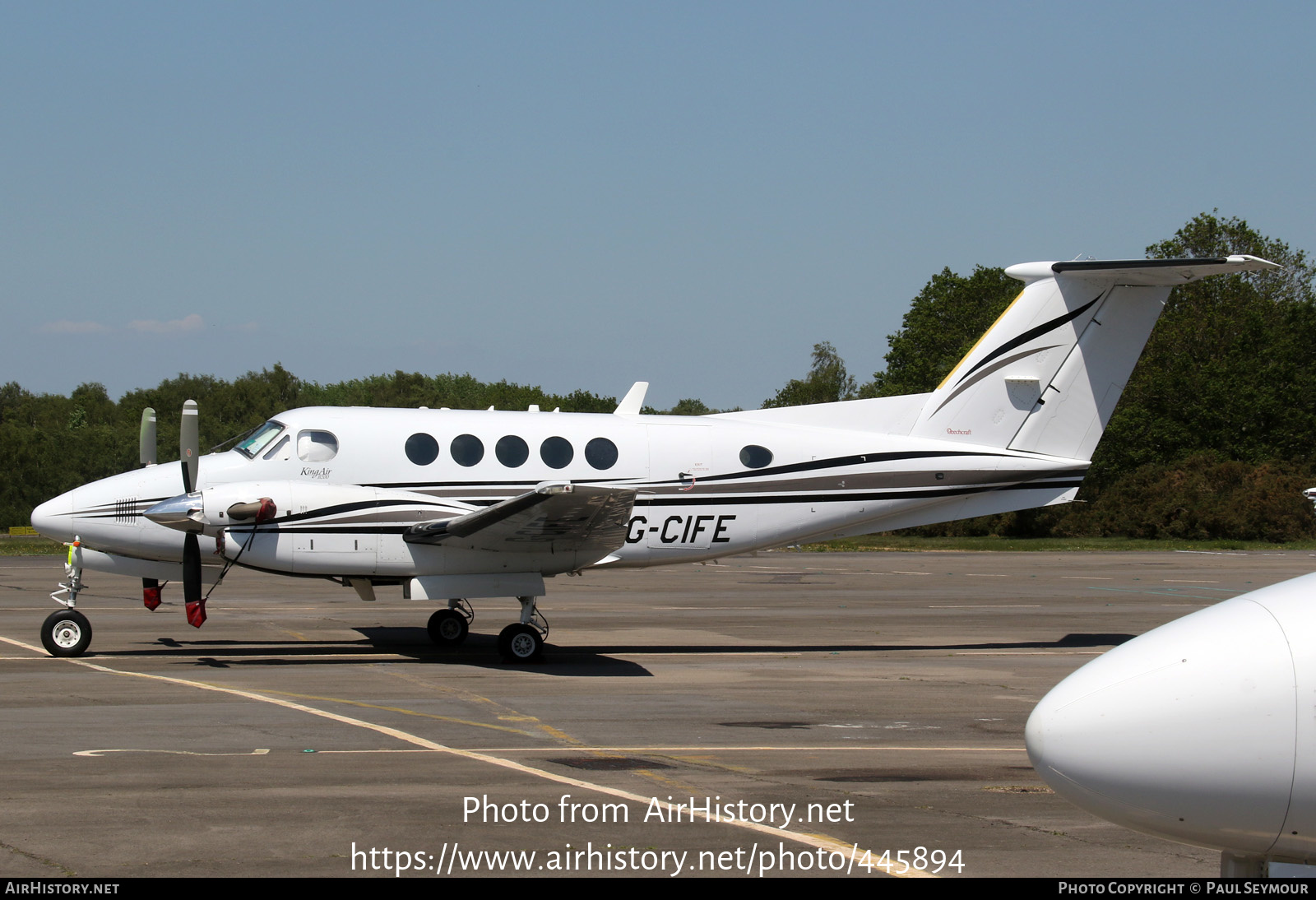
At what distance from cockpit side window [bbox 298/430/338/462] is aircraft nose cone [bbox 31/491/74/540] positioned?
261 cm

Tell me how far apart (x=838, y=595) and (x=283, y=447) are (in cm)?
1220

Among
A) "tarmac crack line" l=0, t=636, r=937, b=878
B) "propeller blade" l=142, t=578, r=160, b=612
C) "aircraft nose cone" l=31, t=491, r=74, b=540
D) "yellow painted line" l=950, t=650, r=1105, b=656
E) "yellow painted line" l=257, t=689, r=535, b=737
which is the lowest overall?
"yellow painted line" l=950, t=650, r=1105, b=656

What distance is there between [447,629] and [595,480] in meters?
2.89

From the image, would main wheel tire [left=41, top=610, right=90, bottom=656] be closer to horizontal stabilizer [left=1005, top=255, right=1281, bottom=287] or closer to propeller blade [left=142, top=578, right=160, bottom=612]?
propeller blade [left=142, top=578, right=160, bottom=612]

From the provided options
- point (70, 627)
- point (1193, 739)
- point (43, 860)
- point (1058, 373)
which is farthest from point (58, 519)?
point (1193, 739)

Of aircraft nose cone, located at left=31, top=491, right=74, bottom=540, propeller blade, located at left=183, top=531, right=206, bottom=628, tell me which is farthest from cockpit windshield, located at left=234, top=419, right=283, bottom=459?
aircraft nose cone, located at left=31, top=491, right=74, bottom=540

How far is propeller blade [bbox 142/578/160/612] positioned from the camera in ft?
46.8

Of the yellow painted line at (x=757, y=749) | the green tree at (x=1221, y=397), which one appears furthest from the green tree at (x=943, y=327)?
the yellow painted line at (x=757, y=749)

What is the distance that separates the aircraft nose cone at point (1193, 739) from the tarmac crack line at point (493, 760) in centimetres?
252

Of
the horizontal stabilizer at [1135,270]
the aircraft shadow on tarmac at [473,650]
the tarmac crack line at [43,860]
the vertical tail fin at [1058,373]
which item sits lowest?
the aircraft shadow on tarmac at [473,650]

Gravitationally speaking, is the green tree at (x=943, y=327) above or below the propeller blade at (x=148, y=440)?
above

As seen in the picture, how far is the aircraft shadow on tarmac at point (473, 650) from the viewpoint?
1318cm

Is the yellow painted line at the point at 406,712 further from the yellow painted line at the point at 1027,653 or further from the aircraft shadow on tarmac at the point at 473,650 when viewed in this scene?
the yellow painted line at the point at 1027,653
